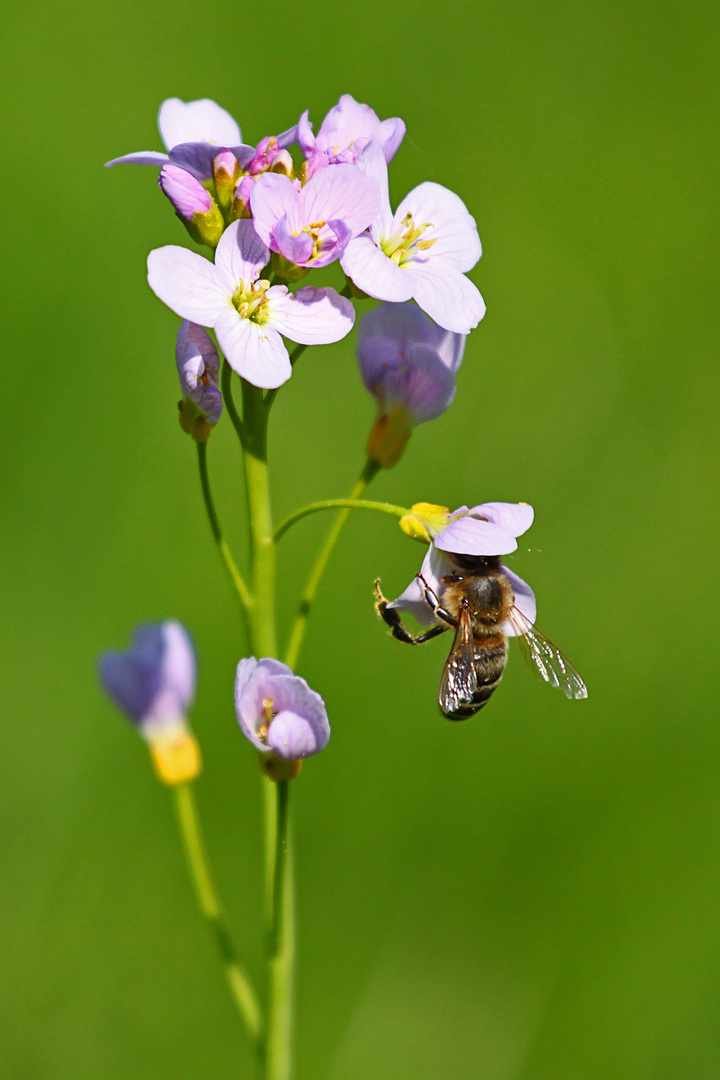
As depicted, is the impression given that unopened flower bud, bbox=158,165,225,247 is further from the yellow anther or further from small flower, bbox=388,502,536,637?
the yellow anther

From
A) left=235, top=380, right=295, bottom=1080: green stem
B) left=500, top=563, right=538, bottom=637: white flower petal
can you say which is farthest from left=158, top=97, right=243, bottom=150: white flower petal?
left=500, top=563, right=538, bottom=637: white flower petal

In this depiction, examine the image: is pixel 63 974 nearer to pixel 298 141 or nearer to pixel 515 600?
pixel 515 600

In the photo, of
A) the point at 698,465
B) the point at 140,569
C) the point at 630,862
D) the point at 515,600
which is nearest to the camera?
the point at 515,600

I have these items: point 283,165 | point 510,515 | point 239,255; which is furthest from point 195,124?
point 510,515

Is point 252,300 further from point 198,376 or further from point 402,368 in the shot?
point 402,368

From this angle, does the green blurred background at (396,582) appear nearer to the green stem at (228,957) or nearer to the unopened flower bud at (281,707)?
the green stem at (228,957)

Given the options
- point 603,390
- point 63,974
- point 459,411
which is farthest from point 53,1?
point 63,974
